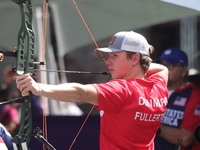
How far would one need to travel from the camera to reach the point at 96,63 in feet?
23.9

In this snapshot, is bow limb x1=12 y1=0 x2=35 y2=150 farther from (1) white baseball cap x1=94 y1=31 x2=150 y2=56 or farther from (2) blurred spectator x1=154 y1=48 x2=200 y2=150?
(2) blurred spectator x1=154 y1=48 x2=200 y2=150

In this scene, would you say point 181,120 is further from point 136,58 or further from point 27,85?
point 27,85

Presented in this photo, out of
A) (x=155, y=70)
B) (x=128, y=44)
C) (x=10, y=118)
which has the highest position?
(x=128, y=44)

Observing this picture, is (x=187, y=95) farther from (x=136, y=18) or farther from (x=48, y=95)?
(x=48, y=95)

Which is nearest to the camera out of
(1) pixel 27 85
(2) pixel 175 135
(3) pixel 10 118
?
(1) pixel 27 85

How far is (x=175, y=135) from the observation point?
10.4ft

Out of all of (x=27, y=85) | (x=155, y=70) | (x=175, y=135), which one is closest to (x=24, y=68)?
(x=27, y=85)

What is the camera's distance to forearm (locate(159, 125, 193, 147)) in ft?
10.3

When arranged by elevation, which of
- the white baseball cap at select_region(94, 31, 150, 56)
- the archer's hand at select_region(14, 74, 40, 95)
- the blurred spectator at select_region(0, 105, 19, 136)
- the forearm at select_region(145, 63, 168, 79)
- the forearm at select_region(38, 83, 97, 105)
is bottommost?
the blurred spectator at select_region(0, 105, 19, 136)

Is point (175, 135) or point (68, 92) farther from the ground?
point (68, 92)

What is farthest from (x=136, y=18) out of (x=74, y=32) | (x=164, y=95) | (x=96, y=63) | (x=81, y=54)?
(x=81, y=54)

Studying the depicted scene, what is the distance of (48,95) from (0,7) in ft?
9.22

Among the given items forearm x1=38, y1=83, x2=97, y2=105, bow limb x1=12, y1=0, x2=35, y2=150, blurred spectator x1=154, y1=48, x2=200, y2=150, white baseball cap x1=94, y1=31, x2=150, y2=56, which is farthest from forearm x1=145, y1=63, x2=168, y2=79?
bow limb x1=12, y1=0, x2=35, y2=150

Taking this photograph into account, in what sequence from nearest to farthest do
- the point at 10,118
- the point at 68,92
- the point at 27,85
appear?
the point at 27,85, the point at 68,92, the point at 10,118
